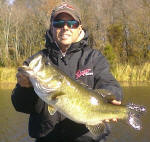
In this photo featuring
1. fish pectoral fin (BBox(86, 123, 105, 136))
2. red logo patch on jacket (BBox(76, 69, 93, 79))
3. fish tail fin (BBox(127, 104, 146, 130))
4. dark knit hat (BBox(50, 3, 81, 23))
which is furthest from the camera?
dark knit hat (BBox(50, 3, 81, 23))

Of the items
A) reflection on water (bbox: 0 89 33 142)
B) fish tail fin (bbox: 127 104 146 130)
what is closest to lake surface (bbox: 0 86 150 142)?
reflection on water (bbox: 0 89 33 142)

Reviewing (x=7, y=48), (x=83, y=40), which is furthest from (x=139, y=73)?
(x=83, y=40)

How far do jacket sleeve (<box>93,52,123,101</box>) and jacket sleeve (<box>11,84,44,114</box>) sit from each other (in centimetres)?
68

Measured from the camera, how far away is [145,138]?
295 inches

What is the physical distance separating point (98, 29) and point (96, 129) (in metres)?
20.3

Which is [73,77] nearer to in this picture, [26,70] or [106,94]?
[106,94]

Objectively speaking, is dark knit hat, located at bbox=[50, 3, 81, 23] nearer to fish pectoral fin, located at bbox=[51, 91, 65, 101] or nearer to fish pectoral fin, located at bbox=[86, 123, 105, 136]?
fish pectoral fin, located at bbox=[51, 91, 65, 101]

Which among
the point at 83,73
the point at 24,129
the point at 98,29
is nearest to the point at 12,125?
the point at 24,129

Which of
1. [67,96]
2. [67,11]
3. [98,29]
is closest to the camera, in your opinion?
[67,96]

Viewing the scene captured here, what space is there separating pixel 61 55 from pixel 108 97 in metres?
0.74

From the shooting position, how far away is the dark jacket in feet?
11.6

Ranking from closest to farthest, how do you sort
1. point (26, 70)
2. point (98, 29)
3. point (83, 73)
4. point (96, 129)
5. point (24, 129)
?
point (26, 70) < point (96, 129) < point (83, 73) < point (24, 129) < point (98, 29)

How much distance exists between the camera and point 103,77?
3.67 m

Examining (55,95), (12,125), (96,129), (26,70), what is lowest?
(12,125)
